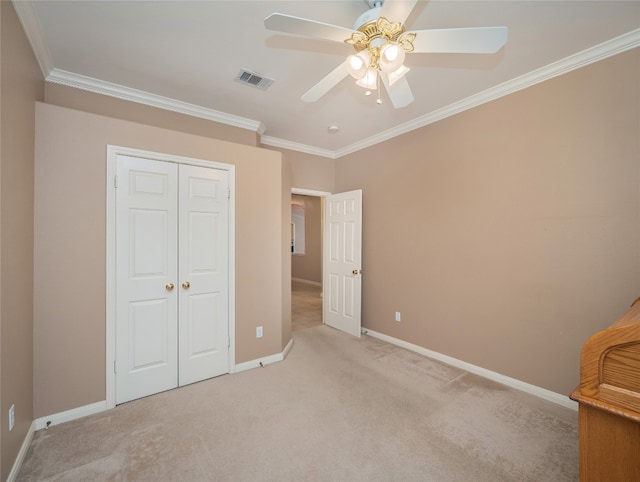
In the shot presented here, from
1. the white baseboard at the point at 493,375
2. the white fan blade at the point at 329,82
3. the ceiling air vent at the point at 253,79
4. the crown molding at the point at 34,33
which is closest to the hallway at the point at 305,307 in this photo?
the white baseboard at the point at 493,375

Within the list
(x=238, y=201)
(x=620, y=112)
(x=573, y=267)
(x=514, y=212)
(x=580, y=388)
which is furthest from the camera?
(x=238, y=201)

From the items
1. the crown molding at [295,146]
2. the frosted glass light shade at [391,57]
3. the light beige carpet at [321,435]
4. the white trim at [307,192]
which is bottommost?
the light beige carpet at [321,435]

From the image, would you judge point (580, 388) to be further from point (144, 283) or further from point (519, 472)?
point (144, 283)

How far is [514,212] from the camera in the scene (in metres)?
2.72

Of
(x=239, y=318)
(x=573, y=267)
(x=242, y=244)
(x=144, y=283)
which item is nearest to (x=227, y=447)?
(x=239, y=318)

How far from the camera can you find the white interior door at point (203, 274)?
2.73 meters

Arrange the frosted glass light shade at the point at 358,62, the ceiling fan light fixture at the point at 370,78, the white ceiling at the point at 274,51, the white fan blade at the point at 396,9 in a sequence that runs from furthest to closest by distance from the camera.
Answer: the white ceiling at the point at 274,51 → the ceiling fan light fixture at the point at 370,78 → the frosted glass light shade at the point at 358,62 → the white fan blade at the point at 396,9

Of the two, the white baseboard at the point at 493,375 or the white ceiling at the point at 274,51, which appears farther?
the white baseboard at the point at 493,375

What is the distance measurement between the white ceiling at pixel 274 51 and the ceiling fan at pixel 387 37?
440 millimetres

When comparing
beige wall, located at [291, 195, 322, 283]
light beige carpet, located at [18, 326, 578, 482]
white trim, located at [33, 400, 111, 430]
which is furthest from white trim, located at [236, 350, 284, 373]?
beige wall, located at [291, 195, 322, 283]

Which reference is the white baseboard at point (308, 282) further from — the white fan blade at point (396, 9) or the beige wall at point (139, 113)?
the white fan blade at point (396, 9)

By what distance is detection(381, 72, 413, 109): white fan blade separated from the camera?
71.7 inches

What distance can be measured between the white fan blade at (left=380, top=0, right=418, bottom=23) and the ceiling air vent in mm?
1553

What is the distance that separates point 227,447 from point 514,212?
308 cm
